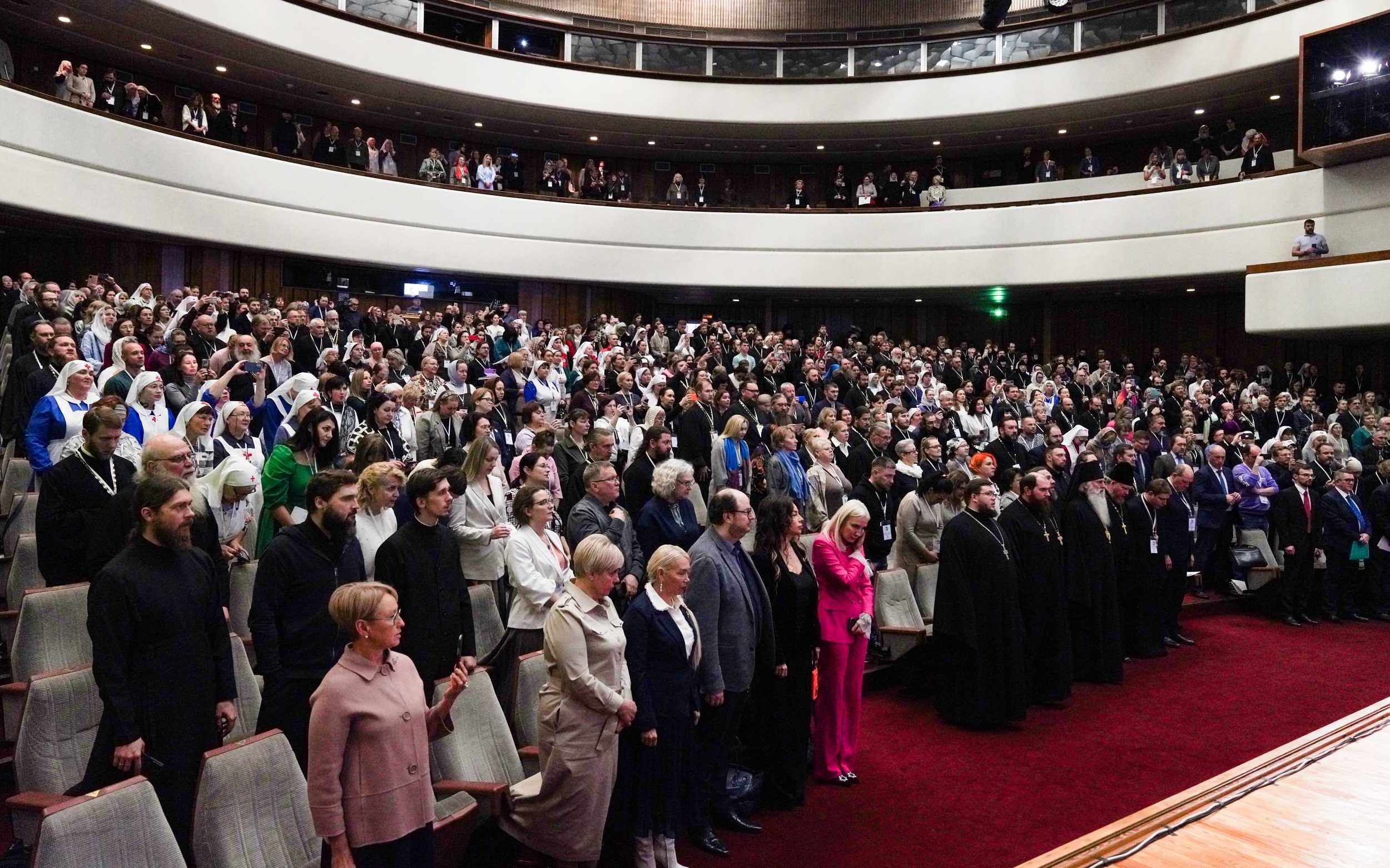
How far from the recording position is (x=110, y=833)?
8.16ft

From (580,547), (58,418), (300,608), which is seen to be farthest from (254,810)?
(58,418)

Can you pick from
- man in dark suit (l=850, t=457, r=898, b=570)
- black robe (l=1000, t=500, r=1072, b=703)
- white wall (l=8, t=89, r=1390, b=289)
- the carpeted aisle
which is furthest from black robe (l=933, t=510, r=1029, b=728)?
white wall (l=8, t=89, r=1390, b=289)

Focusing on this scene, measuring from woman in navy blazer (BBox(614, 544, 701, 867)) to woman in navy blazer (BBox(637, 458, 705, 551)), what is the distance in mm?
1114

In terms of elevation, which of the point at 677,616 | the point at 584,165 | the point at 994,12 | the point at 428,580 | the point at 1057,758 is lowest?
the point at 1057,758

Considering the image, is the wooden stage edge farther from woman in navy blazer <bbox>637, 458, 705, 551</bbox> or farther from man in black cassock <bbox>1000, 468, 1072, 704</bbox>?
man in black cassock <bbox>1000, 468, 1072, 704</bbox>

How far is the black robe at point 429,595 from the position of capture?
3.69 m

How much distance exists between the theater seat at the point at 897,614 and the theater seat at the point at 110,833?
171 inches

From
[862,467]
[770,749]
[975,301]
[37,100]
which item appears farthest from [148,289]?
[975,301]

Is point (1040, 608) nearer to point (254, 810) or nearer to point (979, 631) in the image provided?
point (979, 631)

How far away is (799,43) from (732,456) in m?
14.8

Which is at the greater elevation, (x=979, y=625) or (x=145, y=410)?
(x=145, y=410)

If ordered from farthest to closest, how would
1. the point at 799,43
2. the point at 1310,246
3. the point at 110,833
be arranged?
the point at 799,43 → the point at 1310,246 → the point at 110,833

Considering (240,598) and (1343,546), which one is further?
(1343,546)

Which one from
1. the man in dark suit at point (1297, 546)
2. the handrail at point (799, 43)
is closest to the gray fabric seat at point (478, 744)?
the man in dark suit at point (1297, 546)
